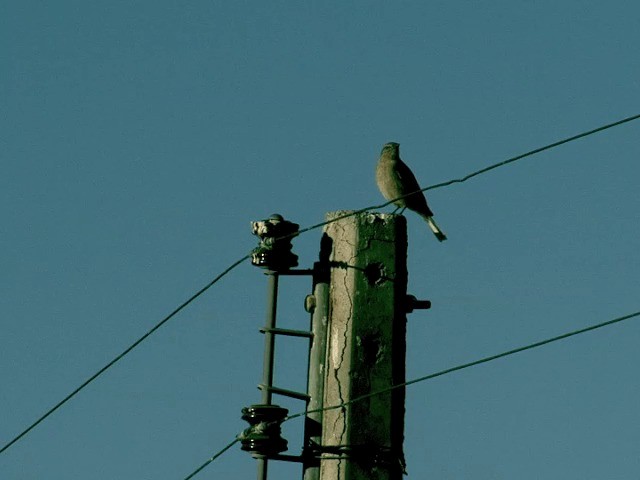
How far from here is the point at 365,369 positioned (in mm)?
5988

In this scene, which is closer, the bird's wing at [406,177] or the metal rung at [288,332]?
the metal rung at [288,332]

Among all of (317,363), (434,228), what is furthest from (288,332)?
(434,228)

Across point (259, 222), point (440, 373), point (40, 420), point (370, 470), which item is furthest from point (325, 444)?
point (40, 420)

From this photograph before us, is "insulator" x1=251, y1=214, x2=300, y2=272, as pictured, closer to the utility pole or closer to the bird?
the utility pole

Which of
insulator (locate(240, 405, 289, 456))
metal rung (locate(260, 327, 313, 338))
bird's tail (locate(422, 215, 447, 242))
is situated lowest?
insulator (locate(240, 405, 289, 456))

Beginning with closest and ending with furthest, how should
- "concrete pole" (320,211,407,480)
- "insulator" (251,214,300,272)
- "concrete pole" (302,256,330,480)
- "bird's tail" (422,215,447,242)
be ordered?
"concrete pole" (320,211,407,480)
"concrete pole" (302,256,330,480)
"insulator" (251,214,300,272)
"bird's tail" (422,215,447,242)

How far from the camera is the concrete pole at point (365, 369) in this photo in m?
5.95

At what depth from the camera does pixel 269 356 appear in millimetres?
6160

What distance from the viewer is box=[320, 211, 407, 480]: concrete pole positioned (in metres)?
5.95

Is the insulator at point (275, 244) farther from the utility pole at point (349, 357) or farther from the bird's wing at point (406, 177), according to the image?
the bird's wing at point (406, 177)

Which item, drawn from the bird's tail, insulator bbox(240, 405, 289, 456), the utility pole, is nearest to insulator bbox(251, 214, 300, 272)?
the utility pole

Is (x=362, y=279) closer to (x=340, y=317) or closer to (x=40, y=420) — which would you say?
(x=340, y=317)

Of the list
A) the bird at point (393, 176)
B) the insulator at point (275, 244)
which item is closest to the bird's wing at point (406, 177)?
the bird at point (393, 176)

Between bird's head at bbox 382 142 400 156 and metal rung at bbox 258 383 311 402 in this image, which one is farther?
bird's head at bbox 382 142 400 156
